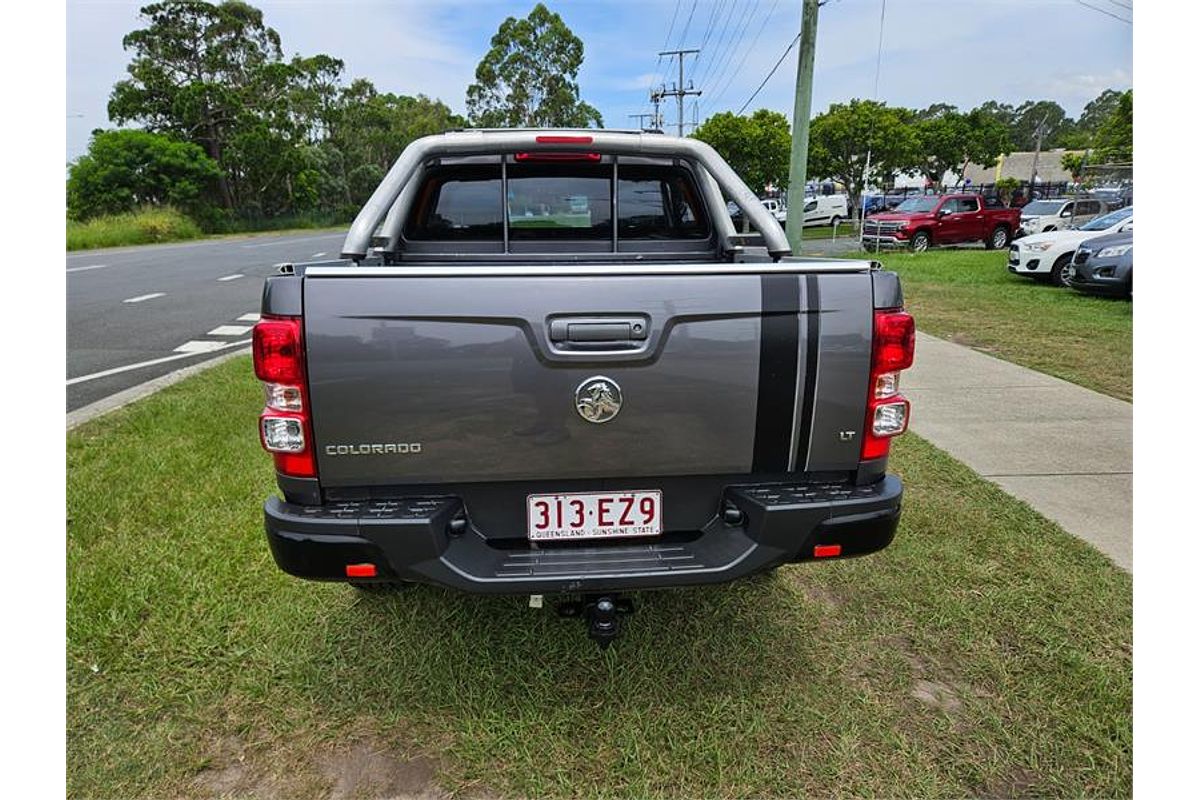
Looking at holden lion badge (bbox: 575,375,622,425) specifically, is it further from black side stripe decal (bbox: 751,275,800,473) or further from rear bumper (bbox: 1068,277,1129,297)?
rear bumper (bbox: 1068,277,1129,297)

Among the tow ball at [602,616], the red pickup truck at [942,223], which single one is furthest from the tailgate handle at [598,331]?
the red pickup truck at [942,223]

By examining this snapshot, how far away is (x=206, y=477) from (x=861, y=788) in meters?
3.78

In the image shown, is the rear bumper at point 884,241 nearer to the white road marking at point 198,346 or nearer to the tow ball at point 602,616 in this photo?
the white road marking at point 198,346

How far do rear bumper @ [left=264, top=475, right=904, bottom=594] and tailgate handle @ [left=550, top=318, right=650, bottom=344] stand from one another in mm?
609

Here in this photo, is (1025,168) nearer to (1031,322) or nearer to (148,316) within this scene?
(1031,322)

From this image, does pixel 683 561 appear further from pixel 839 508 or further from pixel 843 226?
pixel 843 226

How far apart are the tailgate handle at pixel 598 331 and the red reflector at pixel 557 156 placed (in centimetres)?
159

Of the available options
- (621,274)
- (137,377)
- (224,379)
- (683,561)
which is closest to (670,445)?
(683,561)

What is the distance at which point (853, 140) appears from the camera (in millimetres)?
35781

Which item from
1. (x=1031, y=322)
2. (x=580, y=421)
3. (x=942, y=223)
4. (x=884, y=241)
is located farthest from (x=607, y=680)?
(x=942, y=223)

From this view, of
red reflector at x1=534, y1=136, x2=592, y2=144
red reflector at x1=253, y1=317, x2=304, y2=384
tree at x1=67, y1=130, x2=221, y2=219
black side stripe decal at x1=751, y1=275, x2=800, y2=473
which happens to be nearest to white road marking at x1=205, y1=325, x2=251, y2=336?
red reflector at x1=534, y1=136, x2=592, y2=144

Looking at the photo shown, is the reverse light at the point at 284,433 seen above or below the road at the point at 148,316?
below

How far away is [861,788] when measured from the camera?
6.96 ft

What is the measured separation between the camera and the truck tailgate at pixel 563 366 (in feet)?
6.44
